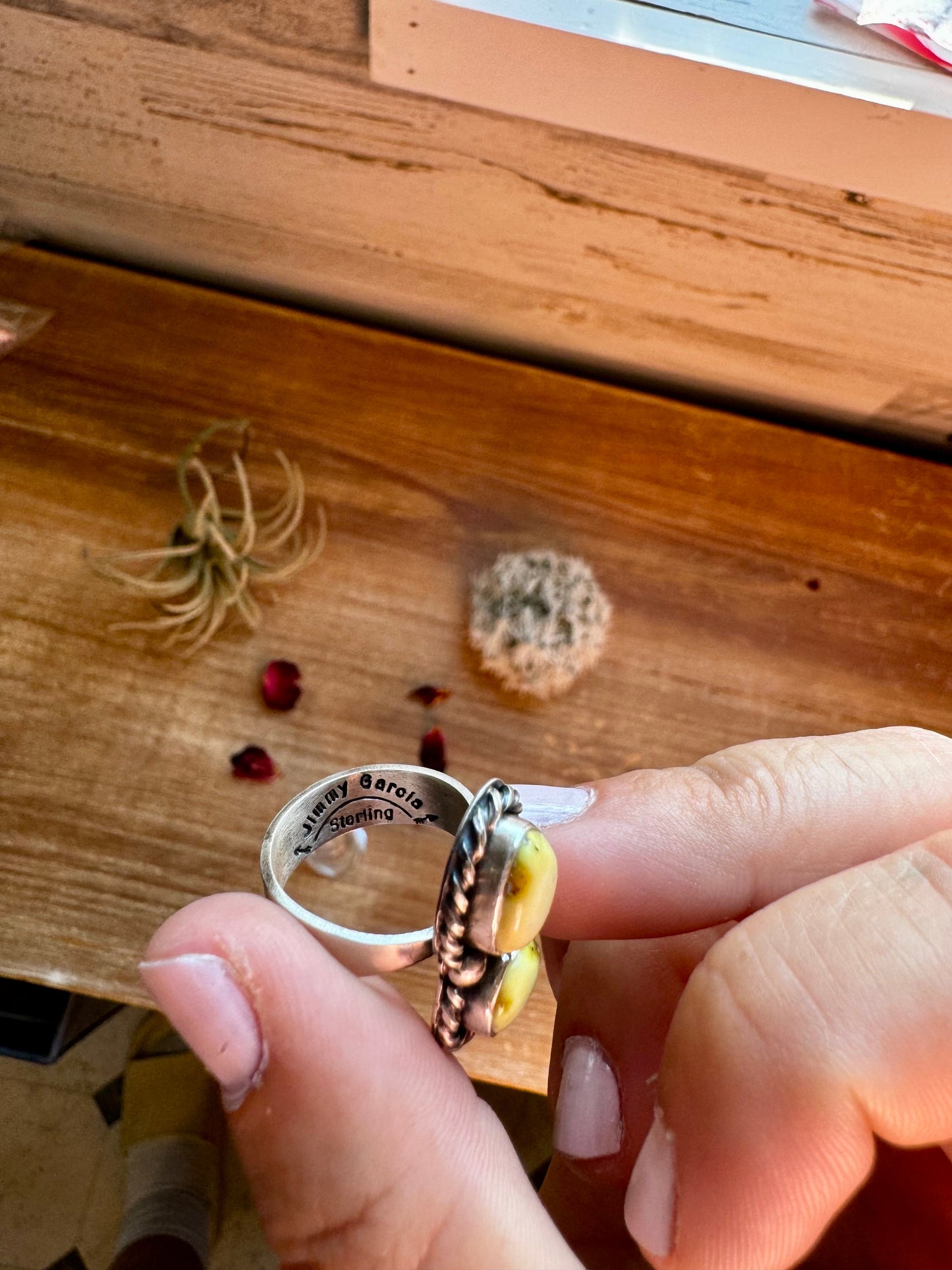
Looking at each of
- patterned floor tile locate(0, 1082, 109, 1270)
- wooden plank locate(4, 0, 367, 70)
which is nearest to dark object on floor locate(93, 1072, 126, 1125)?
patterned floor tile locate(0, 1082, 109, 1270)

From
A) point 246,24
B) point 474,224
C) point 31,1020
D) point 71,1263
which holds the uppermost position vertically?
point 246,24

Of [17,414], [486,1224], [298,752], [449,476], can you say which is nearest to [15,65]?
[17,414]

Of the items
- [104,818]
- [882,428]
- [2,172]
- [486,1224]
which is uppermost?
[2,172]

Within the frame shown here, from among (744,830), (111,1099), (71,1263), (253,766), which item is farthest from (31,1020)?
(744,830)

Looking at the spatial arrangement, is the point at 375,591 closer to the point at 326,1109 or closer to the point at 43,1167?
the point at 326,1109

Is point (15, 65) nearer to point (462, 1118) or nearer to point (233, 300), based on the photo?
point (233, 300)
